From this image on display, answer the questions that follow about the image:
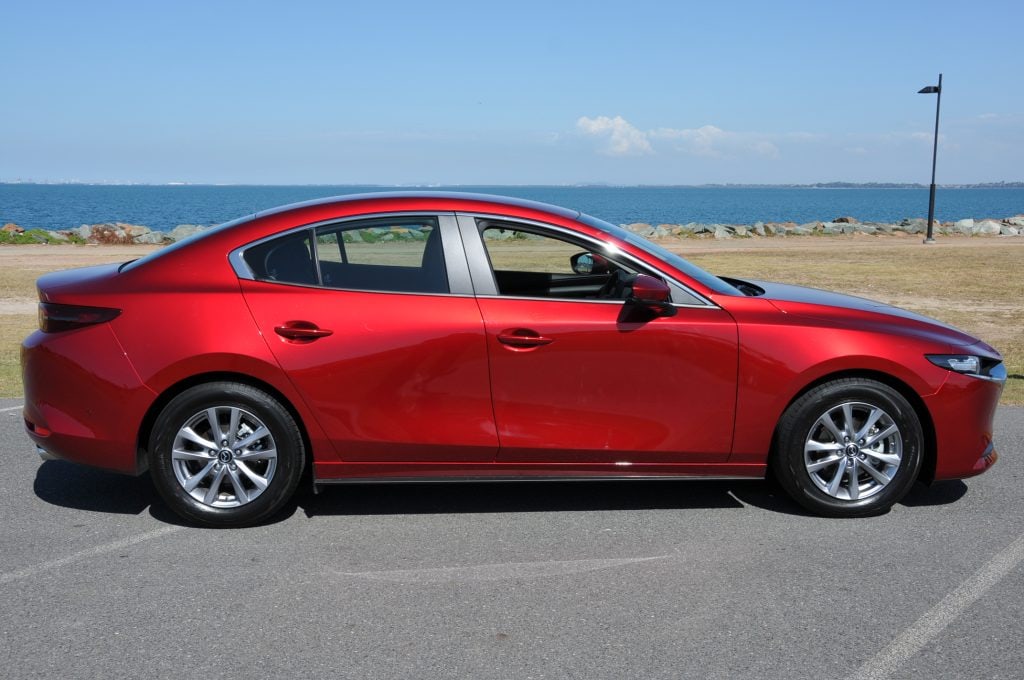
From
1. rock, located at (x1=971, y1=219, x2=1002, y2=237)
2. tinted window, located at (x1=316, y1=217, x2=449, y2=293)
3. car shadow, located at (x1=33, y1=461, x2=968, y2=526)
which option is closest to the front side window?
tinted window, located at (x1=316, y1=217, x2=449, y2=293)

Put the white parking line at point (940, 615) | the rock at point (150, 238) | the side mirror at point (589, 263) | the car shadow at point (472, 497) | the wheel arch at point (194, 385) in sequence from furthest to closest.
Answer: the rock at point (150, 238)
the car shadow at point (472, 497)
the side mirror at point (589, 263)
the wheel arch at point (194, 385)
the white parking line at point (940, 615)

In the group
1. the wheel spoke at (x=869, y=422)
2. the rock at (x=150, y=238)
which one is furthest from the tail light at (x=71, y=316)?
the rock at (x=150, y=238)

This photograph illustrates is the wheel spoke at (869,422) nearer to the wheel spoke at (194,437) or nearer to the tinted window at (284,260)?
the tinted window at (284,260)

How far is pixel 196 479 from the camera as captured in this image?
188 inches

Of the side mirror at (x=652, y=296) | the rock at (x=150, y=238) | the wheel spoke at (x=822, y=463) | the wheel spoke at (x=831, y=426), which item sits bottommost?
the rock at (x=150, y=238)

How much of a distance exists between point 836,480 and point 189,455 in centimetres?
324

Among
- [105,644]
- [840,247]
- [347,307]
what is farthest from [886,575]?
[840,247]

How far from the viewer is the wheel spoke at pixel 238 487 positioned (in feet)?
15.6

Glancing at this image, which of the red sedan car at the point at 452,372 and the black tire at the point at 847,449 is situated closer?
the red sedan car at the point at 452,372

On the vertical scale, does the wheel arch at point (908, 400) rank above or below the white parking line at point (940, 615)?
above

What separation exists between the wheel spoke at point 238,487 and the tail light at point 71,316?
3.15ft

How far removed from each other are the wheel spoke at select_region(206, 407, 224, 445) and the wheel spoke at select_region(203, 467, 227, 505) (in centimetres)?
15

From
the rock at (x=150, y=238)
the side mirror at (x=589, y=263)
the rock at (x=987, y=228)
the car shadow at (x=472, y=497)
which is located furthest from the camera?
the rock at (x=987, y=228)

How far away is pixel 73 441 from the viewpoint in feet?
15.8
